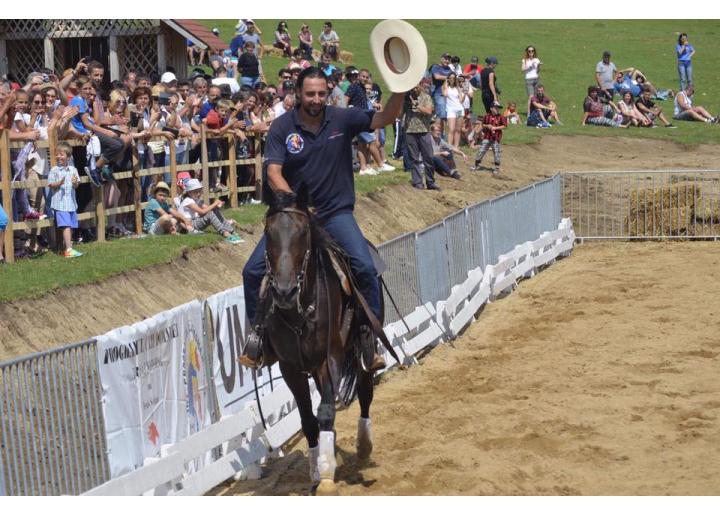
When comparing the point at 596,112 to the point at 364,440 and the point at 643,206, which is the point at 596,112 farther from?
the point at 364,440

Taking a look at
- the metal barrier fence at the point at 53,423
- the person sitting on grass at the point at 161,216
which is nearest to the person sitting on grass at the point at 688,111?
the person sitting on grass at the point at 161,216

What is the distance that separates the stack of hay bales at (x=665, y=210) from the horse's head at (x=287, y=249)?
1648 centimetres

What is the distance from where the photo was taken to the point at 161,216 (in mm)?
17891

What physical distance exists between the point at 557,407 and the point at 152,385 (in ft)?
14.5

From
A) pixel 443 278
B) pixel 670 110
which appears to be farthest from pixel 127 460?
pixel 670 110

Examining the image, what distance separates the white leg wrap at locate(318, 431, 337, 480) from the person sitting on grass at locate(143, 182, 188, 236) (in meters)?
9.15

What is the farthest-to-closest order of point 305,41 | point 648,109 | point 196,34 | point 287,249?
point 305,41 < point 648,109 < point 196,34 < point 287,249

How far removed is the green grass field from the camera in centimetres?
3931

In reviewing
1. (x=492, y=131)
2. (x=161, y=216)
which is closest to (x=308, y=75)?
(x=161, y=216)

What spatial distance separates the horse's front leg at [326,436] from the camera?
29.9 feet

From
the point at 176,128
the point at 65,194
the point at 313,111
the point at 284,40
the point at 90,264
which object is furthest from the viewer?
the point at 284,40

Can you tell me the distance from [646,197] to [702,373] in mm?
11537

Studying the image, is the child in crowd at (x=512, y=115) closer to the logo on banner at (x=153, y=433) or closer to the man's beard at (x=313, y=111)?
the man's beard at (x=313, y=111)

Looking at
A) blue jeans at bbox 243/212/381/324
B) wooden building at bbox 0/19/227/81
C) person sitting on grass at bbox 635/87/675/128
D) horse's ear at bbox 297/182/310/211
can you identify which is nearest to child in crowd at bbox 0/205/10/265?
blue jeans at bbox 243/212/381/324
